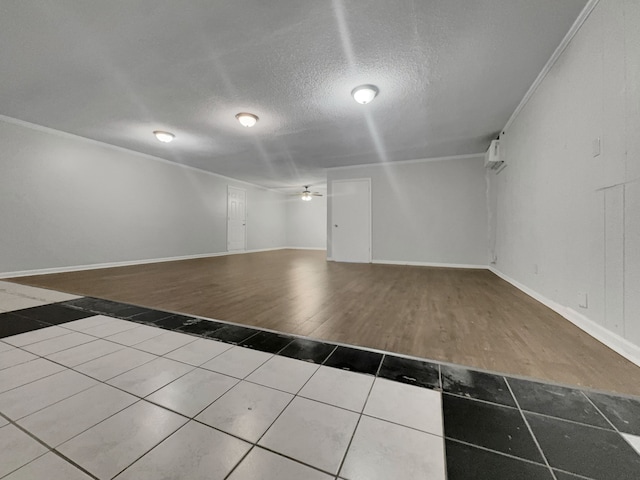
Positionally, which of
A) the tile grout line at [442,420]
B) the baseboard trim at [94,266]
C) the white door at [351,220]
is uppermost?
the white door at [351,220]

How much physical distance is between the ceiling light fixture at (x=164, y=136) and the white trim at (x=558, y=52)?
5.56m

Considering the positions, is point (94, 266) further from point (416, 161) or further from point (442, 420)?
point (416, 161)

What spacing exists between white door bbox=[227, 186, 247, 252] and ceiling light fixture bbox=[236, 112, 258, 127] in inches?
184

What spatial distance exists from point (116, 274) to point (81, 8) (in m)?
3.87

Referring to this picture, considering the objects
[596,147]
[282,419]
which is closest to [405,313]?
[282,419]

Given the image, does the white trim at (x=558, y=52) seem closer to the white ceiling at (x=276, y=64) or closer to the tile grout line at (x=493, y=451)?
the white ceiling at (x=276, y=64)

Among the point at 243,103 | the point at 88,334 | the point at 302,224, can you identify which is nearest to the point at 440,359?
the point at 88,334

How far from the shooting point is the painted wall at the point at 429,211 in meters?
5.50

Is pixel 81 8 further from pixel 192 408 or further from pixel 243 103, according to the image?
pixel 192 408

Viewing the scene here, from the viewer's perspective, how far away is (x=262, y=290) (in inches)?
131

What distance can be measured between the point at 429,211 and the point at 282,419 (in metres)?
5.77

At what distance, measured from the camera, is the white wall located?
13.5 feet

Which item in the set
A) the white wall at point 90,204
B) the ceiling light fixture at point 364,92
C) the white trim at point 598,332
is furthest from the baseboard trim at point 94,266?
the white trim at point 598,332

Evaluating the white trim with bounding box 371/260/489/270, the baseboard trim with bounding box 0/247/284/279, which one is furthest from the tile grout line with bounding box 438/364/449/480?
the baseboard trim with bounding box 0/247/284/279
